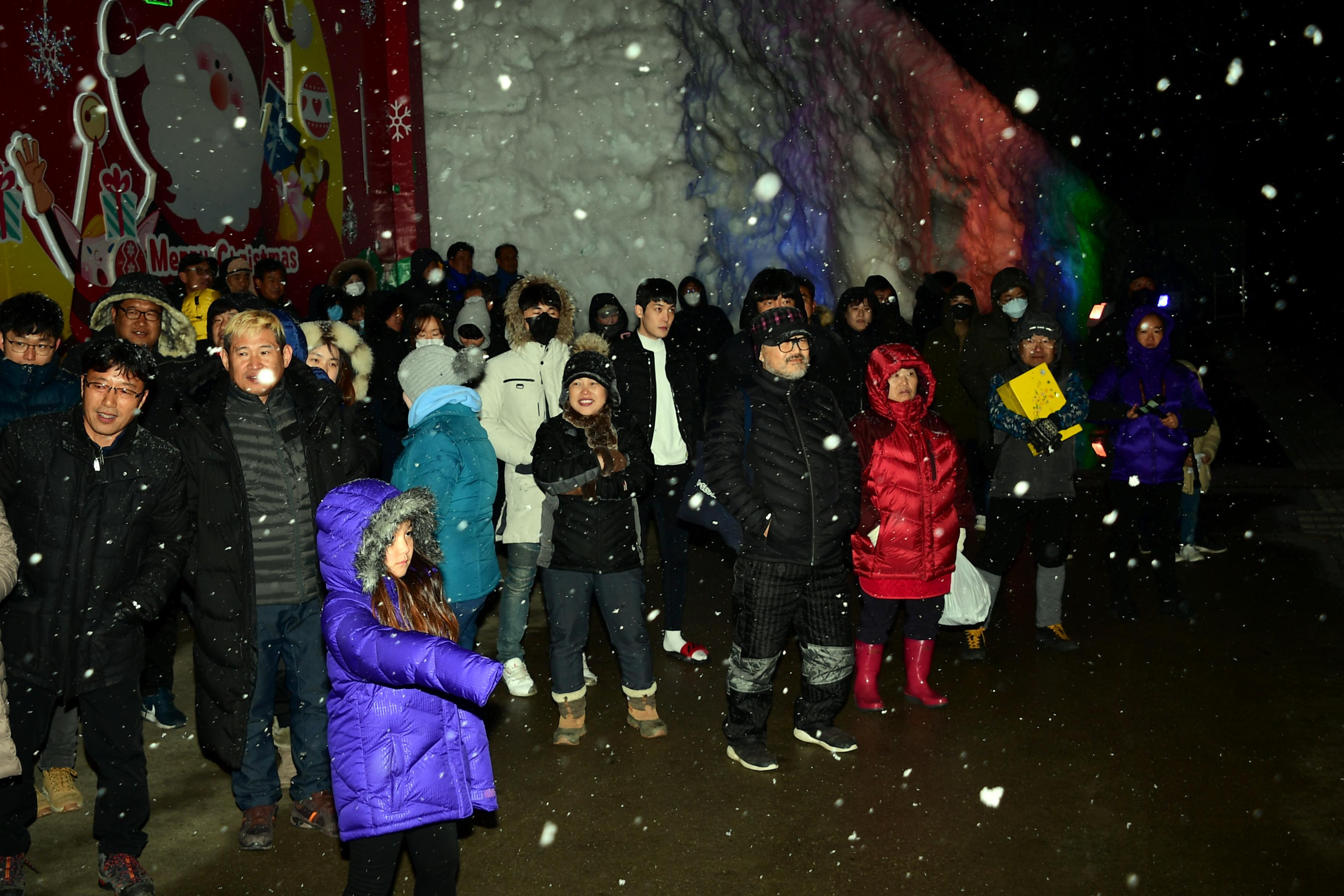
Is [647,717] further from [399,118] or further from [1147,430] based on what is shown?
[399,118]

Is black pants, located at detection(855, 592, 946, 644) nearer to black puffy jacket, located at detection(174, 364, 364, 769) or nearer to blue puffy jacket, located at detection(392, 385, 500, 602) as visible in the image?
blue puffy jacket, located at detection(392, 385, 500, 602)

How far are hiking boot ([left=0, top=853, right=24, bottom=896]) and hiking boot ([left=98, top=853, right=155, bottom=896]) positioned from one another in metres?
0.26

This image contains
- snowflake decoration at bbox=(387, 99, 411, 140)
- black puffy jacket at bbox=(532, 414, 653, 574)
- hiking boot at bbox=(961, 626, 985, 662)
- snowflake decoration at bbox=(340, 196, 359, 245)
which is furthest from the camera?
snowflake decoration at bbox=(387, 99, 411, 140)

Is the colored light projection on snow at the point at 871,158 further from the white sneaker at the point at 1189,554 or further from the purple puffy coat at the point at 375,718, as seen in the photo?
the purple puffy coat at the point at 375,718

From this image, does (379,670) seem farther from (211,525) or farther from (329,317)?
(329,317)

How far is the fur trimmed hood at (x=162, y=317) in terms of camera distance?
5438 mm

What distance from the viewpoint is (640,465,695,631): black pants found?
6.44m

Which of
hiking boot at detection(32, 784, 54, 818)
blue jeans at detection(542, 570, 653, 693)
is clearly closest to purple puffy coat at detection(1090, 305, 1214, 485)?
blue jeans at detection(542, 570, 653, 693)

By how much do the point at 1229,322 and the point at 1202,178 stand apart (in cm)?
453

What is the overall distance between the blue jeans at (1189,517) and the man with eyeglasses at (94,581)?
23.6 feet

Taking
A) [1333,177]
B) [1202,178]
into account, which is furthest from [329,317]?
[1333,177]

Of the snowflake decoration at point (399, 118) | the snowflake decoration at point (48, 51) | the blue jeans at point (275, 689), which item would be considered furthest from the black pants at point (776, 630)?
the snowflake decoration at point (399, 118)

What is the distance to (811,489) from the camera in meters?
5.12

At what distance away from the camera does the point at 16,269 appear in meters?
8.05
